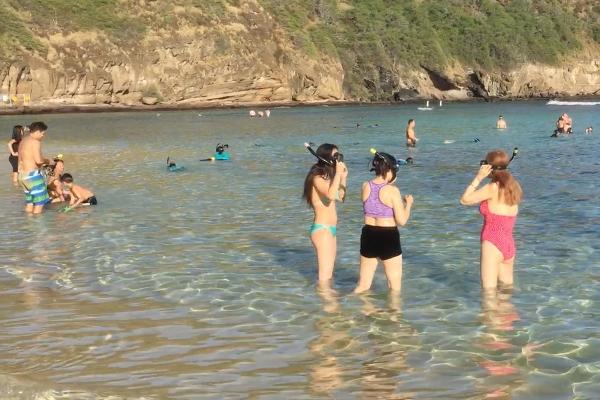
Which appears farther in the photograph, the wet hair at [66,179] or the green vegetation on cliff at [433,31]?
the green vegetation on cliff at [433,31]

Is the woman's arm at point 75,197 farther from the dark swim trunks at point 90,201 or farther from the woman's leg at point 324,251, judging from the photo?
the woman's leg at point 324,251

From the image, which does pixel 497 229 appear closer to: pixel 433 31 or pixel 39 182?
pixel 39 182

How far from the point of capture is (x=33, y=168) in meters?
14.9

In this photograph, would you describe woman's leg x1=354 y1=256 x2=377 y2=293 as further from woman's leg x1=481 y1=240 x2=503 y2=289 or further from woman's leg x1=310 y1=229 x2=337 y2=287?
woman's leg x1=481 y1=240 x2=503 y2=289

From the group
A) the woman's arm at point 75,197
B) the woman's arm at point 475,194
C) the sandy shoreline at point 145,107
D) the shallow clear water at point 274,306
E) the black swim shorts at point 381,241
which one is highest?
the sandy shoreline at point 145,107

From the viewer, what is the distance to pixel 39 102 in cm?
7906

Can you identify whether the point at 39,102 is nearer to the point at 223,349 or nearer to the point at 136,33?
the point at 136,33

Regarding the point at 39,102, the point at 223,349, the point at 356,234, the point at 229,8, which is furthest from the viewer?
the point at 229,8

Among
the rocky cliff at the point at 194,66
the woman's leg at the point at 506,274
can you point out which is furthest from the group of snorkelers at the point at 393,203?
→ the rocky cliff at the point at 194,66

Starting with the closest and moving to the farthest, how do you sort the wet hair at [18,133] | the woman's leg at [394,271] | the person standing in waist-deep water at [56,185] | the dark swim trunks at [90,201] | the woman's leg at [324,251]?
the woman's leg at [394,271] < the woman's leg at [324,251] < the dark swim trunks at [90,201] < the person standing in waist-deep water at [56,185] < the wet hair at [18,133]

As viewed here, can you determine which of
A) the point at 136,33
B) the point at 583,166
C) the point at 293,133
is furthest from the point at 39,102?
the point at 583,166

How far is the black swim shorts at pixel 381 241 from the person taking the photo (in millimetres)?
7871

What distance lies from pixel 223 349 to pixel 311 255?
4315 mm

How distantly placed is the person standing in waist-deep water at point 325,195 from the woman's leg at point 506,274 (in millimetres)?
1938
